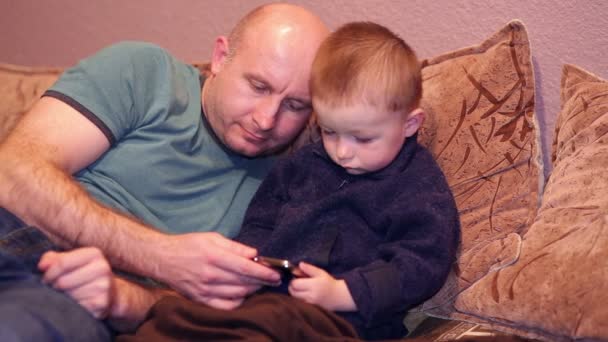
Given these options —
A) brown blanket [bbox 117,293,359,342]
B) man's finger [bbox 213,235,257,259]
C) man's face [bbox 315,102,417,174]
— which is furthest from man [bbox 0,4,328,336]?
man's face [bbox 315,102,417,174]

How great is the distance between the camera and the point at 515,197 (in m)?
1.36

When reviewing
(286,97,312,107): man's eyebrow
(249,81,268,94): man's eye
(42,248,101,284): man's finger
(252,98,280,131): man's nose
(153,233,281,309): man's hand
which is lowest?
(153,233,281,309): man's hand

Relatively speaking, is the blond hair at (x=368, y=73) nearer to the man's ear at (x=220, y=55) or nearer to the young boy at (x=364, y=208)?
the young boy at (x=364, y=208)

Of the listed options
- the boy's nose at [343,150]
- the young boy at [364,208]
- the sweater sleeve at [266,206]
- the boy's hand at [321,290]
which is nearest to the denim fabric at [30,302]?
the young boy at [364,208]

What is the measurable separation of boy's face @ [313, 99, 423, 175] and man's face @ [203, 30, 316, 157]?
216 mm

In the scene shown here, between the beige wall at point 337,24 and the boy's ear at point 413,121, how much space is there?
1.47ft

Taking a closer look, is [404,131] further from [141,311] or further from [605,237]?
[141,311]

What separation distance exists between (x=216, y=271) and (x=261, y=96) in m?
0.50

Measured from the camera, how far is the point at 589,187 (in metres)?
1.27

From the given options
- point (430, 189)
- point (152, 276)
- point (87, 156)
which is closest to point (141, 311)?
point (152, 276)

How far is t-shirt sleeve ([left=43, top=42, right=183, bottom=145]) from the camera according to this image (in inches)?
56.1

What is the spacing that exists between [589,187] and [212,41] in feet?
4.43

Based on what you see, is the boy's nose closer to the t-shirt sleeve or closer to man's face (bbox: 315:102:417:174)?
man's face (bbox: 315:102:417:174)

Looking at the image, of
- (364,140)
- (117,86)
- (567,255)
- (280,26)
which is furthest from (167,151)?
(567,255)
